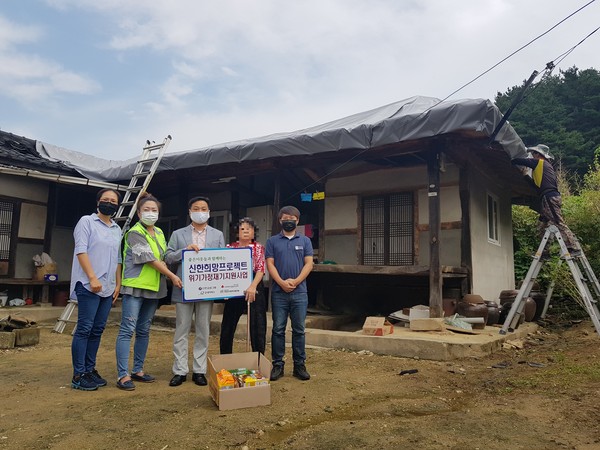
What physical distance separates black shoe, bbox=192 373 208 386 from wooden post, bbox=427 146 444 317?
393 centimetres

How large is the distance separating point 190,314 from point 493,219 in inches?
310

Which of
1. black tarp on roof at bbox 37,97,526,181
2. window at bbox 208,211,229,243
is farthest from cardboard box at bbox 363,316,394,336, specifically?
window at bbox 208,211,229,243

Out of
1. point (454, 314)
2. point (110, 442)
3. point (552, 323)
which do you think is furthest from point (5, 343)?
point (552, 323)

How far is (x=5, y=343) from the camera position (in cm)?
591

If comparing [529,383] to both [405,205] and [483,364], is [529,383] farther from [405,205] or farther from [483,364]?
[405,205]

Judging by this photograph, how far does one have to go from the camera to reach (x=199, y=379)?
13.1 feet

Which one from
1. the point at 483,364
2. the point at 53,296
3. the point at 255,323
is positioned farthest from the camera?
the point at 53,296

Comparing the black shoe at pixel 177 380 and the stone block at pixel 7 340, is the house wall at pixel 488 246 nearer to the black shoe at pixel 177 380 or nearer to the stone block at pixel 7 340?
the black shoe at pixel 177 380

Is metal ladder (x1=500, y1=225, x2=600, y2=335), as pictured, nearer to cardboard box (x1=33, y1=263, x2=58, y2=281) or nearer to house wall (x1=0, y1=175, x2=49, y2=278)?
cardboard box (x1=33, y1=263, x2=58, y2=281)

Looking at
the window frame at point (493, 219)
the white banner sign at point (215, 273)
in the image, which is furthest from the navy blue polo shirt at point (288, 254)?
the window frame at point (493, 219)

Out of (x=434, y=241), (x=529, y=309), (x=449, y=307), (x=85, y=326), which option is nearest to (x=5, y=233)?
(x=85, y=326)

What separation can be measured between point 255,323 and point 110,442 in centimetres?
190

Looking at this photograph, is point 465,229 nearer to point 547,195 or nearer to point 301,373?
point 547,195

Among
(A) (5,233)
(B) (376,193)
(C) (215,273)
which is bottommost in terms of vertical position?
(C) (215,273)
